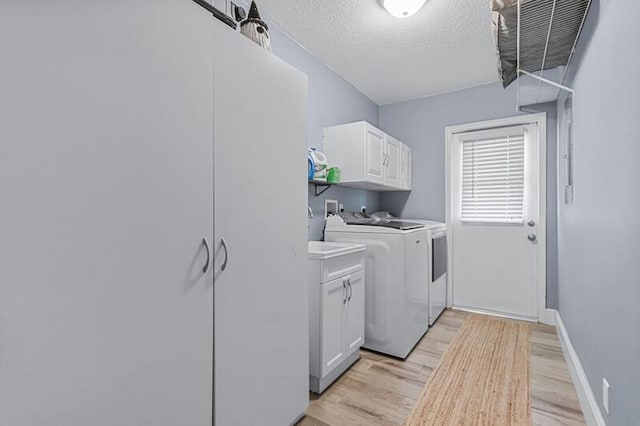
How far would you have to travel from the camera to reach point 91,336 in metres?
0.84

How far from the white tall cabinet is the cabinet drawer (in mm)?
481

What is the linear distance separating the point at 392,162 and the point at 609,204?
2.15m

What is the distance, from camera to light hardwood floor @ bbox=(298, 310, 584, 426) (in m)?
1.73

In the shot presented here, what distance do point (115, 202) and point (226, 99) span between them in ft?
1.86

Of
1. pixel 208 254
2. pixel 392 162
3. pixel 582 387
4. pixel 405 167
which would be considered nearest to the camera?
pixel 208 254

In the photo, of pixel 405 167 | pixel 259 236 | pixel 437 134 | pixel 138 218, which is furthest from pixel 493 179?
pixel 138 218

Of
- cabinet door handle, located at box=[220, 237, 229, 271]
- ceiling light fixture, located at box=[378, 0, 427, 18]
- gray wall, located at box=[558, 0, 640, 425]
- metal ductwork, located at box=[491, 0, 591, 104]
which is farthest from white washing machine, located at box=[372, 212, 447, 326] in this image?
cabinet door handle, located at box=[220, 237, 229, 271]

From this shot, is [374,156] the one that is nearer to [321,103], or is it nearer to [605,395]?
[321,103]

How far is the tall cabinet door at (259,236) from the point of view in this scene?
3.98 ft

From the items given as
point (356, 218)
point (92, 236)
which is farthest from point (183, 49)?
point (356, 218)

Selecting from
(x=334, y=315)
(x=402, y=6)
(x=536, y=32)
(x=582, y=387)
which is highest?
(x=402, y=6)

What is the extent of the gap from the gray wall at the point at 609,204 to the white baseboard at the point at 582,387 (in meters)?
→ 0.06

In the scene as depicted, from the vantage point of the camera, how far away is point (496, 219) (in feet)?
11.3

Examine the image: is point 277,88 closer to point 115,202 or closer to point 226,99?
point 226,99
